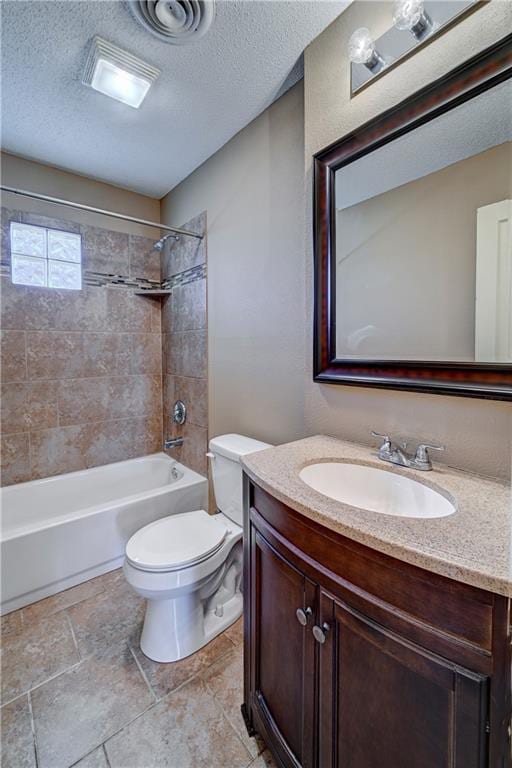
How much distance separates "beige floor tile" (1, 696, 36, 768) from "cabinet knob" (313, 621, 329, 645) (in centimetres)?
108

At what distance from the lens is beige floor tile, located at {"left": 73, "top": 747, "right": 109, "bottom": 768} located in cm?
103

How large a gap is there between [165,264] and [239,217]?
3.56 ft

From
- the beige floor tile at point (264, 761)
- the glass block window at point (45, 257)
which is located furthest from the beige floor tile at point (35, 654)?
the glass block window at point (45, 257)

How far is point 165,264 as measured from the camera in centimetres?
275

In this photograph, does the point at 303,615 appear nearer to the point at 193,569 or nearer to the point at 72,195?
the point at 193,569

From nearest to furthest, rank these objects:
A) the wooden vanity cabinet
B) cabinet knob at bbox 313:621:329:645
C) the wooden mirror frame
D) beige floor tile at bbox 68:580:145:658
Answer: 1. the wooden vanity cabinet
2. cabinet knob at bbox 313:621:329:645
3. the wooden mirror frame
4. beige floor tile at bbox 68:580:145:658

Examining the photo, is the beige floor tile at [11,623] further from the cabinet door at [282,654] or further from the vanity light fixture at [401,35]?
the vanity light fixture at [401,35]

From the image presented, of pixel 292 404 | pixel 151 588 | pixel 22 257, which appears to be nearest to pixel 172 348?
pixel 22 257

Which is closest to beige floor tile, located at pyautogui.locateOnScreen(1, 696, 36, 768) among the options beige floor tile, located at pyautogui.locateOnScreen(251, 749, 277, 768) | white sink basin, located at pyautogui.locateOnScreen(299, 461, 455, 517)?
beige floor tile, located at pyautogui.locateOnScreen(251, 749, 277, 768)

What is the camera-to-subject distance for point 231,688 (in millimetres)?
1288

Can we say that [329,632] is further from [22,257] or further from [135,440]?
[22,257]

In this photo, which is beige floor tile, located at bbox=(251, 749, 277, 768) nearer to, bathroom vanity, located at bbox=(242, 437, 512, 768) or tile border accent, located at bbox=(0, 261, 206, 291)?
bathroom vanity, located at bbox=(242, 437, 512, 768)

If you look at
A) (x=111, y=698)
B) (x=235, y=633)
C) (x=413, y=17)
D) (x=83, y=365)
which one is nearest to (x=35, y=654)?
(x=111, y=698)

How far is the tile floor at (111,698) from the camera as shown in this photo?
1.06 meters
